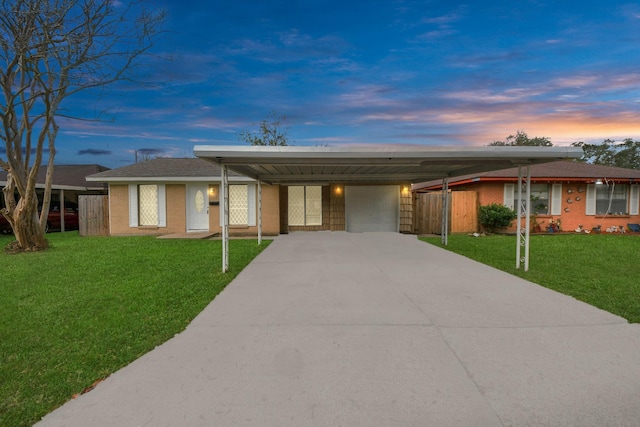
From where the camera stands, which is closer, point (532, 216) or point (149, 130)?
point (532, 216)

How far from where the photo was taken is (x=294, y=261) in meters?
7.92

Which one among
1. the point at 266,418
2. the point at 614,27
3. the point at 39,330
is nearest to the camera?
the point at 266,418

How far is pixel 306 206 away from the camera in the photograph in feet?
49.1

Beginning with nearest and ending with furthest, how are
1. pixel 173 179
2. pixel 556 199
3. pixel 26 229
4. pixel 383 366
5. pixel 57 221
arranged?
1. pixel 383 366
2. pixel 26 229
3. pixel 173 179
4. pixel 556 199
5. pixel 57 221

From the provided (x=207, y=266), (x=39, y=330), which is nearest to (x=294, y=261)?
(x=207, y=266)

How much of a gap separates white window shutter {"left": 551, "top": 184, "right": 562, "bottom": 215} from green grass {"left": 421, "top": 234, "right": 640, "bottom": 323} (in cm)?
280

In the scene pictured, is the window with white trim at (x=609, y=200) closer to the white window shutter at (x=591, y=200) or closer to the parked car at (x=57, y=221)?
the white window shutter at (x=591, y=200)

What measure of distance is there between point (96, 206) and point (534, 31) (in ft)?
59.6

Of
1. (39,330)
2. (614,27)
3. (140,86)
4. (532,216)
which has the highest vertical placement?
(614,27)

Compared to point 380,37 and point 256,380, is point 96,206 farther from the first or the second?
point 256,380

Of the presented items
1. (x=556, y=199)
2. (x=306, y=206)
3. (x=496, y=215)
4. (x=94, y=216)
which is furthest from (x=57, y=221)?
(x=556, y=199)

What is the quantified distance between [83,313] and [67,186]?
15.7 meters

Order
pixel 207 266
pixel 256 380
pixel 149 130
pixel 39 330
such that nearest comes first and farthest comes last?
1. pixel 256 380
2. pixel 39 330
3. pixel 207 266
4. pixel 149 130

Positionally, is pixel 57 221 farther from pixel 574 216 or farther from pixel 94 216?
pixel 574 216
